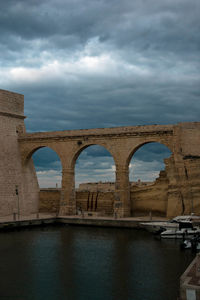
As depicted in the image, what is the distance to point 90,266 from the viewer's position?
1375 cm

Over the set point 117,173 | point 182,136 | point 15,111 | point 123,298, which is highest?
point 15,111

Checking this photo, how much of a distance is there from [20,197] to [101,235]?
958 centimetres

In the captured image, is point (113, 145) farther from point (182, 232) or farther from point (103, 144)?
point (182, 232)

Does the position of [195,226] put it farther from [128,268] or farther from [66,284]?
[66,284]

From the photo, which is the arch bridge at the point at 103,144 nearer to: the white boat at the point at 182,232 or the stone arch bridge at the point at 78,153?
the stone arch bridge at the point at 78,153

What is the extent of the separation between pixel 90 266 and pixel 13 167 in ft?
49.6

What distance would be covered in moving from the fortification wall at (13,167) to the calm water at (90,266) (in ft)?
21.5

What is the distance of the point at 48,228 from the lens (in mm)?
22859

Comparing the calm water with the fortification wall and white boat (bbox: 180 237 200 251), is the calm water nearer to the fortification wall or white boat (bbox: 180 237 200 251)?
white boat (bbox: 180 237 200 251)

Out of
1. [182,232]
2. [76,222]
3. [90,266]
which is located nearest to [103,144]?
[76,222]

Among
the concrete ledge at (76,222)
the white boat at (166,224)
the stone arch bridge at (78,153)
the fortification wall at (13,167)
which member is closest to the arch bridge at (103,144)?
the stone arch bridge at (78,153)

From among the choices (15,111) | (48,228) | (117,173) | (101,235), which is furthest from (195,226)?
(15,111)

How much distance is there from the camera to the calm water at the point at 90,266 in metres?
10.9

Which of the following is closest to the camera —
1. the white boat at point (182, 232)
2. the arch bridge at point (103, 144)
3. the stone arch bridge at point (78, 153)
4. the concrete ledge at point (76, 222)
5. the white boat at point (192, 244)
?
the white boat at point (192, 244)
